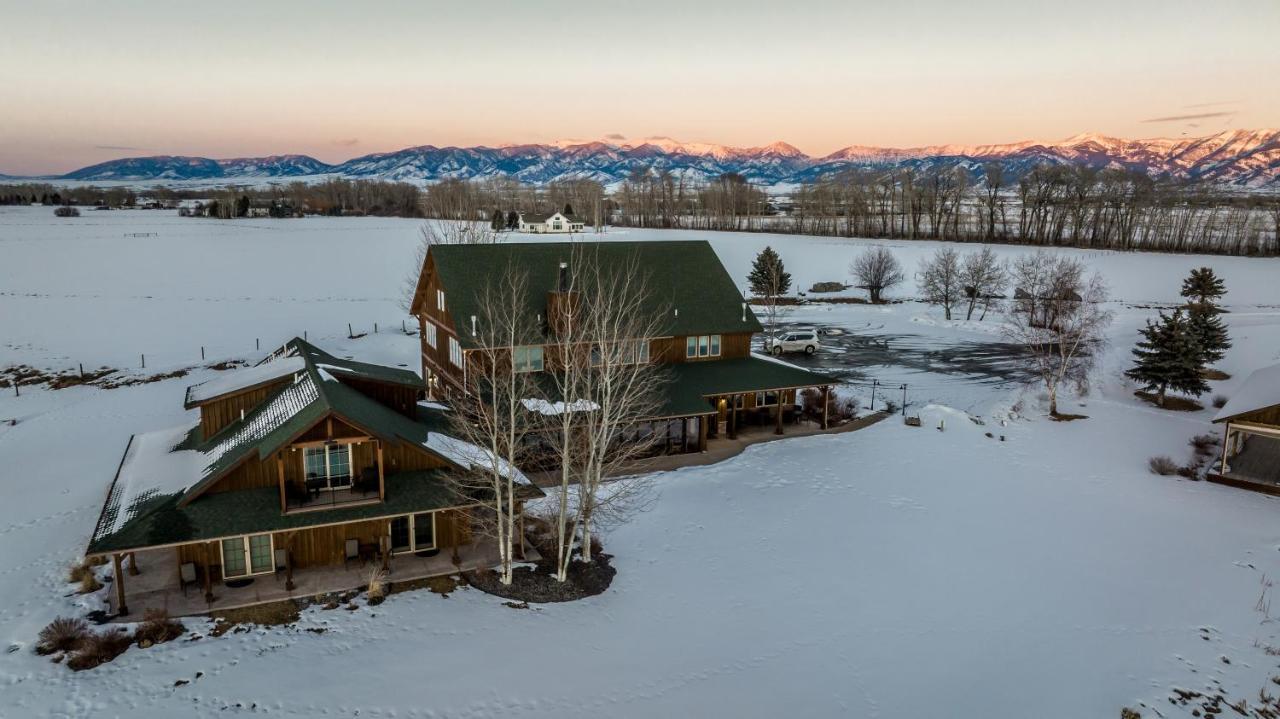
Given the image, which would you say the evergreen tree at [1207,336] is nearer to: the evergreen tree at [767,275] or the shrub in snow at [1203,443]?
the shrub in snow at [1203,443]

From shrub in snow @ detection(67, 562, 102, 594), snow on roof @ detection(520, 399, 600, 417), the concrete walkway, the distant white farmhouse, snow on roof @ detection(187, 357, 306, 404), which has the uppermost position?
the distant white farmhouse

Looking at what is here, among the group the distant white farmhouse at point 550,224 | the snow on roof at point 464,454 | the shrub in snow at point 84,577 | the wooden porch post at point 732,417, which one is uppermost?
the distant white farmhouse at point 550,224

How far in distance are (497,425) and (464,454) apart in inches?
88.4

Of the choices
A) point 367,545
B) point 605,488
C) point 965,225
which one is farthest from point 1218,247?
point 367,545

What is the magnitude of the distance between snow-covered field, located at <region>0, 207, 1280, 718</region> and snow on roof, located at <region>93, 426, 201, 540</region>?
2114mm

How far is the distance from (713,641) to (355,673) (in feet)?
24.3

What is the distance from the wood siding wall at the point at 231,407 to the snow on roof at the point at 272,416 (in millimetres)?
596

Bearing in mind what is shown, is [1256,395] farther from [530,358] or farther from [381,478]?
[381,478]

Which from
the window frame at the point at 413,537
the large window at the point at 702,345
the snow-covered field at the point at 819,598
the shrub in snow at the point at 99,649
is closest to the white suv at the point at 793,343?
the snow-covered field at the point at 819,598

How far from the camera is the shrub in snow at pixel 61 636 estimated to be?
47.3 ft

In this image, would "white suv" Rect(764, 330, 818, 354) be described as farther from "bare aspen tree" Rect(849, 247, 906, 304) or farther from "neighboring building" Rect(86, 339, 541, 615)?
"neighboring building" Rect(86, 339, 541, 615)

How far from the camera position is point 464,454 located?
19.5 metres

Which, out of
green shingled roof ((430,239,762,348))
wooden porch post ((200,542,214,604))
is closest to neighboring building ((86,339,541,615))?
wooden porch post ((200,542,214,604))

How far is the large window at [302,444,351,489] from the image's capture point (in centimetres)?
1753
